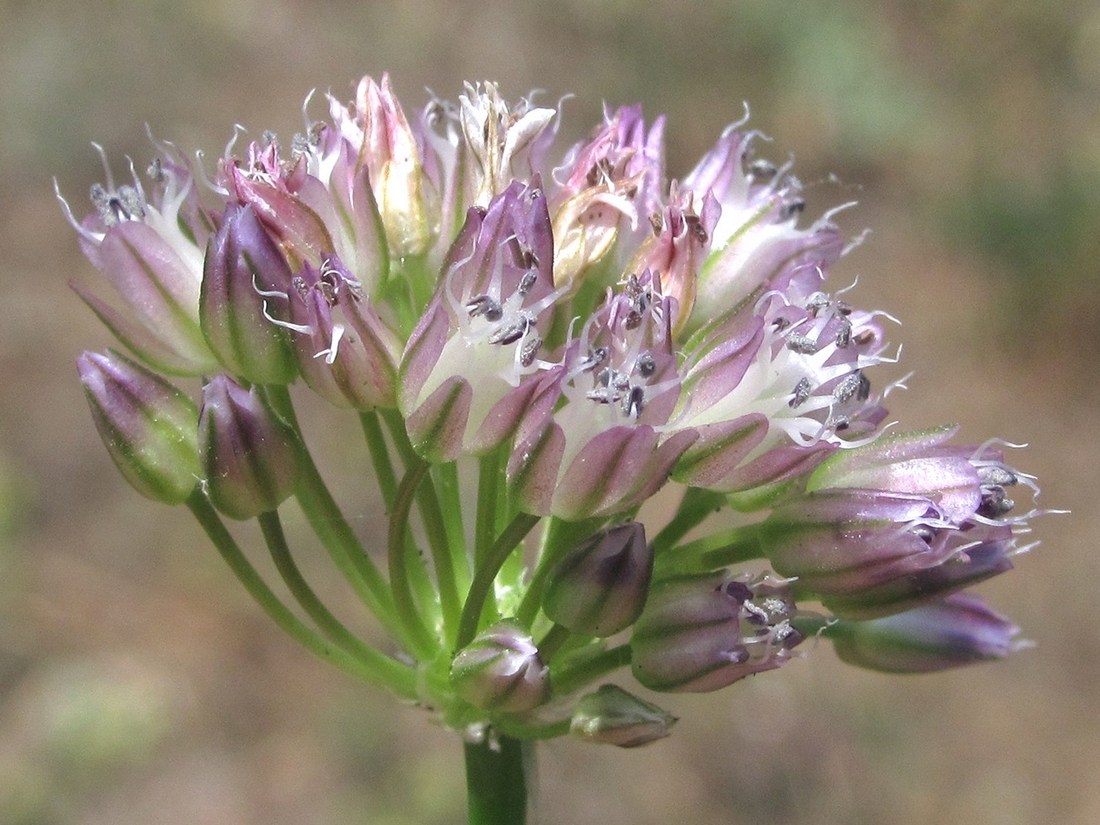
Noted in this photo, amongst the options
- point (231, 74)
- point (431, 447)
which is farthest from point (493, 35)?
point (431, 447)

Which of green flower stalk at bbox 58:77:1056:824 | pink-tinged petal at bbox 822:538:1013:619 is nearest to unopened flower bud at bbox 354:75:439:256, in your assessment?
green flower stalk at bbox 58:77:1056:824

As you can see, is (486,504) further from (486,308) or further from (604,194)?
(604,194)

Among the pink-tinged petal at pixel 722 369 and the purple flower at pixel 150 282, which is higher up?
the purple flower at pixel 150 282

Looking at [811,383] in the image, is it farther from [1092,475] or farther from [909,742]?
[1092,475]

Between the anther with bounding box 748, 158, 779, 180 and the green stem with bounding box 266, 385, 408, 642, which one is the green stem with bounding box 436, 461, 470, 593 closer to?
the green stem with bounding box 266, 385, 408, 642

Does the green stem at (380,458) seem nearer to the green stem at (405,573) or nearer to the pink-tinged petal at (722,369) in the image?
the green stem at (405,573)

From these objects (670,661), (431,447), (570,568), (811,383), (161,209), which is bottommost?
(670,661)

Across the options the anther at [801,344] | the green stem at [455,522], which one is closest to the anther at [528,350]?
the green stem at [455,522]
